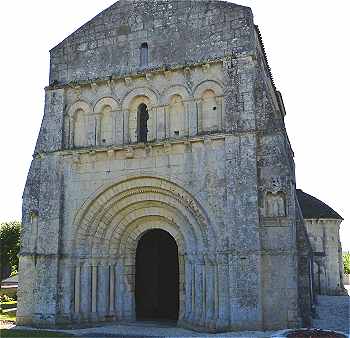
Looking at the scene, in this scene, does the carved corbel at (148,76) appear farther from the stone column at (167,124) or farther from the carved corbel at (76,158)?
the carved corbel at (76,158)

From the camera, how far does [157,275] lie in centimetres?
1747

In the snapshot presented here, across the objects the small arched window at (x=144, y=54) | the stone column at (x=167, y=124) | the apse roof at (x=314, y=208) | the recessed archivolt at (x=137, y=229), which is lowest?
the recessed archivolt at (x=137, y=229)

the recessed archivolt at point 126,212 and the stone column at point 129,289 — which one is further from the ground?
the recessed archivolt at point 126,212

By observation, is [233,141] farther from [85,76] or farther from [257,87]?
[85,76]

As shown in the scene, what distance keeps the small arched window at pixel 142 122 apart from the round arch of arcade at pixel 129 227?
4.84 feet

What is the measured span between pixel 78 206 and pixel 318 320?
28.4ft

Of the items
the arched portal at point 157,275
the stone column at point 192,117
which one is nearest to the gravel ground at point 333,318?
the arched portal at point 157,275

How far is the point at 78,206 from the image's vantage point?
48.5 ft

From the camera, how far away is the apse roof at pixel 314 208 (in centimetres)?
2731

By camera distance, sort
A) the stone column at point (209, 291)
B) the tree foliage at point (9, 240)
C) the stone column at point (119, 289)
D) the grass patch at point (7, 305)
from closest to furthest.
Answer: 1. the stone column at point (209, 291)
2. the stone column at point (119, 289)
3. the grass patch at point (7, 305)
4. the tree foliage at point (9, 240)

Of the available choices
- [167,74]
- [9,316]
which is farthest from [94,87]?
[9,316]

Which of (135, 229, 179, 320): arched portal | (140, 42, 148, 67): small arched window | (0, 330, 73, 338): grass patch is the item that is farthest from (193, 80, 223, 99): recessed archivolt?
(0, 330, 73, 338): grass patch

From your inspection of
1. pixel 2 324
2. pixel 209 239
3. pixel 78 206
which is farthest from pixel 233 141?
pixel 2 324

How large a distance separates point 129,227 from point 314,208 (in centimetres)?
1658
